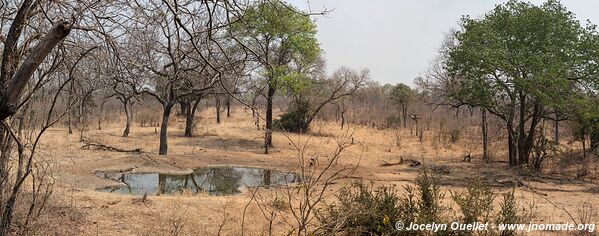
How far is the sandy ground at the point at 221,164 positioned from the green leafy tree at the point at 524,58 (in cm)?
251

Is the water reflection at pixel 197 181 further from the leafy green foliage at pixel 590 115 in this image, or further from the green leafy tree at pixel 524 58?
the leafy green foliage at pixel 590 115

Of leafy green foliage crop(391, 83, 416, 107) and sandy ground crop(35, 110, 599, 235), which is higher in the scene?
leafy green foliage crop(391, 83, 416, 107)

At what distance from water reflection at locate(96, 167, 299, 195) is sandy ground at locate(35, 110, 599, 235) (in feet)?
1.65

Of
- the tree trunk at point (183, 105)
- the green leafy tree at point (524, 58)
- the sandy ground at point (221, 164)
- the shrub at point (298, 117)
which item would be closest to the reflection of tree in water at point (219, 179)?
the sandy ground at point (221, 164)

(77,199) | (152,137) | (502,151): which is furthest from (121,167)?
(502,151)

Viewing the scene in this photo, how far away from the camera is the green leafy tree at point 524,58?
13859 mm

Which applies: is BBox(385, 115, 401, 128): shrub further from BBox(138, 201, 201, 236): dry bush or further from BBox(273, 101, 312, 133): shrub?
BBox(138, 201, 201, 236): dry bush

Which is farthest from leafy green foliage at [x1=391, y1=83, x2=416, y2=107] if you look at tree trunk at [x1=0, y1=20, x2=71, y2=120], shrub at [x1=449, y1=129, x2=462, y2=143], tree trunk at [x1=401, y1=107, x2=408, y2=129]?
tree trunk at [x1=0, y1=20, x2=71, y2=120]

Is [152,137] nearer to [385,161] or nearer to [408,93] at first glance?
[385,161]

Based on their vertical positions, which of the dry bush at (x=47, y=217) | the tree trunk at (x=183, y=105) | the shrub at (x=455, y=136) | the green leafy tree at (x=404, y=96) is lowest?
the dry bush at (x=47, y=217)

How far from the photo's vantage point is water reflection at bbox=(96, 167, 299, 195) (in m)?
11.2

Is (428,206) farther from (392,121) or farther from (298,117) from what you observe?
(392,121)

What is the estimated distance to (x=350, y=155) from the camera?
2047 cm

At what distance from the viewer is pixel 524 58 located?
14.1 m
